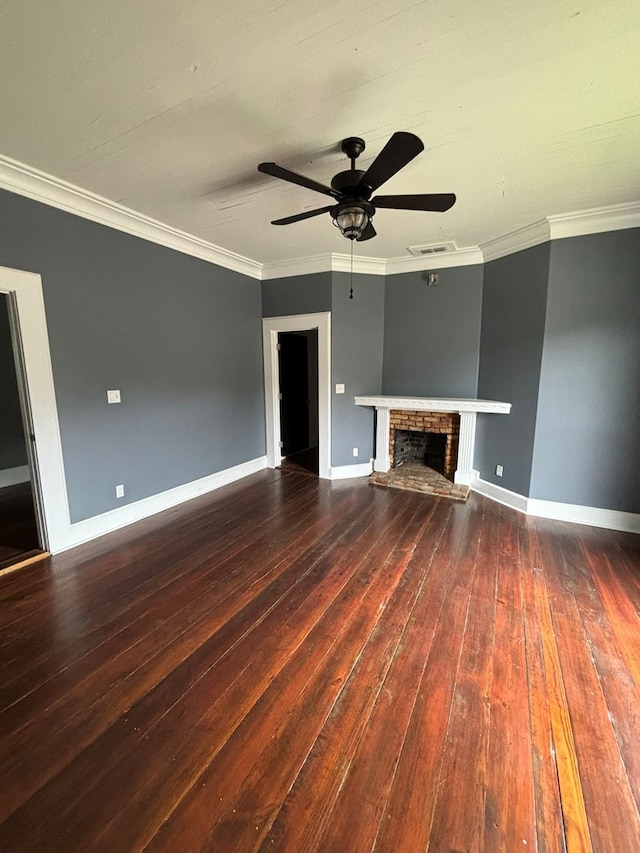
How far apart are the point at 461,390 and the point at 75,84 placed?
4098mm

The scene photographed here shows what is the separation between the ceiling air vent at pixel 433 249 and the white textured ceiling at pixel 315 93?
1.06 m

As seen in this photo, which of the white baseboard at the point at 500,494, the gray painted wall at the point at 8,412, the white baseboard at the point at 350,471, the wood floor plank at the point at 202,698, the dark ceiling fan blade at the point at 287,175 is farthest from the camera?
the white baseboard at the point at 350,471

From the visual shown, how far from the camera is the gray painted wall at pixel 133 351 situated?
2.72m

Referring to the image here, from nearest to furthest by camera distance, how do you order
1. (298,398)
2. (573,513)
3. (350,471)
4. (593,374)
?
(593,374) < (573,513) < (350,471) < (298,398)

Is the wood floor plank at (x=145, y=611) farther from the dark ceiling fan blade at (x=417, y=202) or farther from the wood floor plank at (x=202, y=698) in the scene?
the dark ceiling fan blade at (x=417, y=202)

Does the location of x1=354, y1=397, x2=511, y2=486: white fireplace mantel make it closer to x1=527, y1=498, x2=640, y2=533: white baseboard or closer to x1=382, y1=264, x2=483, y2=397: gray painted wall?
x1=382, y1=264, x2=483, y2=397: gray painted wall

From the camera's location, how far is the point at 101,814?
1176 mm

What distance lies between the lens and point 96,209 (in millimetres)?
2873

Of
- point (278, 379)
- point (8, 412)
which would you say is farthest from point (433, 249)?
point (8, 412)

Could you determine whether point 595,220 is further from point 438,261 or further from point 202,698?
point 202,698

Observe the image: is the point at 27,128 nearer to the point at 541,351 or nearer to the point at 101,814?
the point at 101,814

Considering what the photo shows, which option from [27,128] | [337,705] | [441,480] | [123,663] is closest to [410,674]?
[337,705]

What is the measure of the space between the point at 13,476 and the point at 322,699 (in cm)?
485

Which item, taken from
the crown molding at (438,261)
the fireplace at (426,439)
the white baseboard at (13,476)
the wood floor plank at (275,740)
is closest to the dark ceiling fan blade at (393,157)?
the wood floor plank at (275,740)
